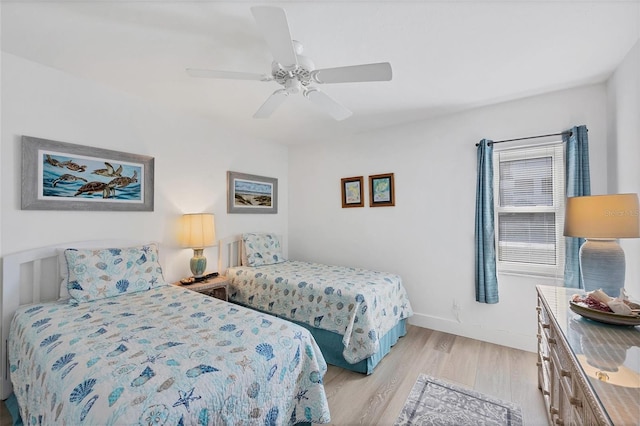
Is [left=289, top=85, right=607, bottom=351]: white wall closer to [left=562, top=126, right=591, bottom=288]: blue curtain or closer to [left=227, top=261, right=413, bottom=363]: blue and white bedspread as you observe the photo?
[left=562, top=126, right=591, bottom=288]: blue curtain

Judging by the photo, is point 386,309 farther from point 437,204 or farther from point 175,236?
point 175,236

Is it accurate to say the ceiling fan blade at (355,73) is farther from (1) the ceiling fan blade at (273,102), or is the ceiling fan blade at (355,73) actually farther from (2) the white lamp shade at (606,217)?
(2) the white lamp shade at (606,217)

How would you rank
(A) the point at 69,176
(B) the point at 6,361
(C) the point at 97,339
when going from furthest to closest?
(A) the point at 69,176, (B) the point at 6,361, (C) the point at 97,339

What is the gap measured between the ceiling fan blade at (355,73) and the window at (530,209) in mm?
1980

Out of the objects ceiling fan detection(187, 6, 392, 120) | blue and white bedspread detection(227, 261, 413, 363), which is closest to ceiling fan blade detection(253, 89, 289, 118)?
ceiling fan detection(187, 6, 392, 120)

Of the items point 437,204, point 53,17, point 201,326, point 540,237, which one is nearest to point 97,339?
point 201,326

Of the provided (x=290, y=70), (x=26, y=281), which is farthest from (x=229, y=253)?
(x=290, y=70)

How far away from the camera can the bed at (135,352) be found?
1.05 metres

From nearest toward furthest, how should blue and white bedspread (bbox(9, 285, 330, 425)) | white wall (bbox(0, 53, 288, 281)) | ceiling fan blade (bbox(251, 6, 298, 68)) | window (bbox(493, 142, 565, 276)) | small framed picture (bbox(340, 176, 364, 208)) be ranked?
blue and white bedspread (bbox(9, 285, 330, 425)), ceiling fan blade (bbox(251, 6, 298, 68)), white wall (bbox(0, 53, 288, 281)), window (bbox(493, 142, 565, 276)), small framed picture (bbox(340, 176, 364, 208))

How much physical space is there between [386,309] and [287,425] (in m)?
1.48

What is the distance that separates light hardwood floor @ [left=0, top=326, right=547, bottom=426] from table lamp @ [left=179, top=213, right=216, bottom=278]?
5.17 ft

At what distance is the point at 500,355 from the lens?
103 inches

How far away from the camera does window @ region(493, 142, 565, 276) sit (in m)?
2.62

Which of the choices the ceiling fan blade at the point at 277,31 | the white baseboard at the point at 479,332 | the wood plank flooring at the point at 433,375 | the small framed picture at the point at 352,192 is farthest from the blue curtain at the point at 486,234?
the ceiling fan blade at the point at 277,31
